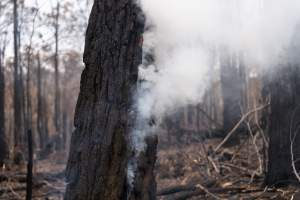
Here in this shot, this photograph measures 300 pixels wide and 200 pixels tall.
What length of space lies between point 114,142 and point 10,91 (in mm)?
45056

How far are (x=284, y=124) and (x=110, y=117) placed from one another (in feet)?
11.2

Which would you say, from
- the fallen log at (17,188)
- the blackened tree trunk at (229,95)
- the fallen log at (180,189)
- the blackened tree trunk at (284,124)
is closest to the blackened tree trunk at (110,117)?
the blackened tree trunk at (284,124)

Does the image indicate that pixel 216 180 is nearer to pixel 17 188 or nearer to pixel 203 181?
pixel 203 181

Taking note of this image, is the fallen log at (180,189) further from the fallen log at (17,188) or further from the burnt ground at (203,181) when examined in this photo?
the fallen log at (17,188)

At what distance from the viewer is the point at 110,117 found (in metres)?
4.75

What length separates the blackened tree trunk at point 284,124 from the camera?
7133mm

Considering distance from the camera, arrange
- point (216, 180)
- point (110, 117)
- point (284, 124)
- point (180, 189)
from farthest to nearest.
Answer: point (216, 180) → point (180, 189) → point (284, 124) → point (110, 117)

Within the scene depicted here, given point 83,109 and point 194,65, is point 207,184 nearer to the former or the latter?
point 194,65

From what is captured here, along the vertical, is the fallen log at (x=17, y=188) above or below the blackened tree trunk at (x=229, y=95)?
below

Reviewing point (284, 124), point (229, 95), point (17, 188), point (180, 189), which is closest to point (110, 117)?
point (284, 124)

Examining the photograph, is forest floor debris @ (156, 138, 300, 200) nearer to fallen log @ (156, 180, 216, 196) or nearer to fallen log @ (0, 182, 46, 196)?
fallen log @ (156, 180, 216, 196)

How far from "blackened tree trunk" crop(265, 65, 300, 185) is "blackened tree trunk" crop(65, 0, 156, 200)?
2.91 m

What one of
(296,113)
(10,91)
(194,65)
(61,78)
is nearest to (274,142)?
(296,113)

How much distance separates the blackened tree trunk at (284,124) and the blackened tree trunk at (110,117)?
291cm
